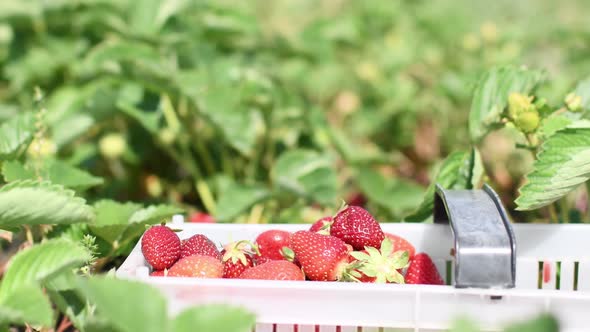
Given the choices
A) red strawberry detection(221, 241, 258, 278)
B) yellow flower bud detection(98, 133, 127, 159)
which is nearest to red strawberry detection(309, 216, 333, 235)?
red strawberry detection(221, 241, 258, 278)

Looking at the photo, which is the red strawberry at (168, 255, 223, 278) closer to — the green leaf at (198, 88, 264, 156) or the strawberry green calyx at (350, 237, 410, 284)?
the strawberry green calyx at (350, 237, 410, 284)

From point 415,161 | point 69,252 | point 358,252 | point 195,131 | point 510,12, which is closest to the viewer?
point 69,252

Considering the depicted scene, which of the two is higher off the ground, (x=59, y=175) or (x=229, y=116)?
(x=229, y=116)

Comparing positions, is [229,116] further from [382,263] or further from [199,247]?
[382,263]

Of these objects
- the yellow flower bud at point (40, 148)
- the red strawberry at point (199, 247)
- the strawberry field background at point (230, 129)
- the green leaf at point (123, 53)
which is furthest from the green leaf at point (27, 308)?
the green leaf at point (123, 53)

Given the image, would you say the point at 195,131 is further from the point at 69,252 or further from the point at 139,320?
the point at 139,320

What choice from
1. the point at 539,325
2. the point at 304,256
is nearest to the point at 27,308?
the point at 304,256

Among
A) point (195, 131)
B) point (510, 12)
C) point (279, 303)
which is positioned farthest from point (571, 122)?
point (510, 12)

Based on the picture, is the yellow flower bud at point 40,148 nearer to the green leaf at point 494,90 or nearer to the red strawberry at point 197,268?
the red strawberry at point 197,268

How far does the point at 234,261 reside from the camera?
96cm

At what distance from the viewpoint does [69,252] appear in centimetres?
79

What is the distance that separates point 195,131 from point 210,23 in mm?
272

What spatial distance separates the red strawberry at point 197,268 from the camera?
2.97 ft

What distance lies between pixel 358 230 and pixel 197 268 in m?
0.21
